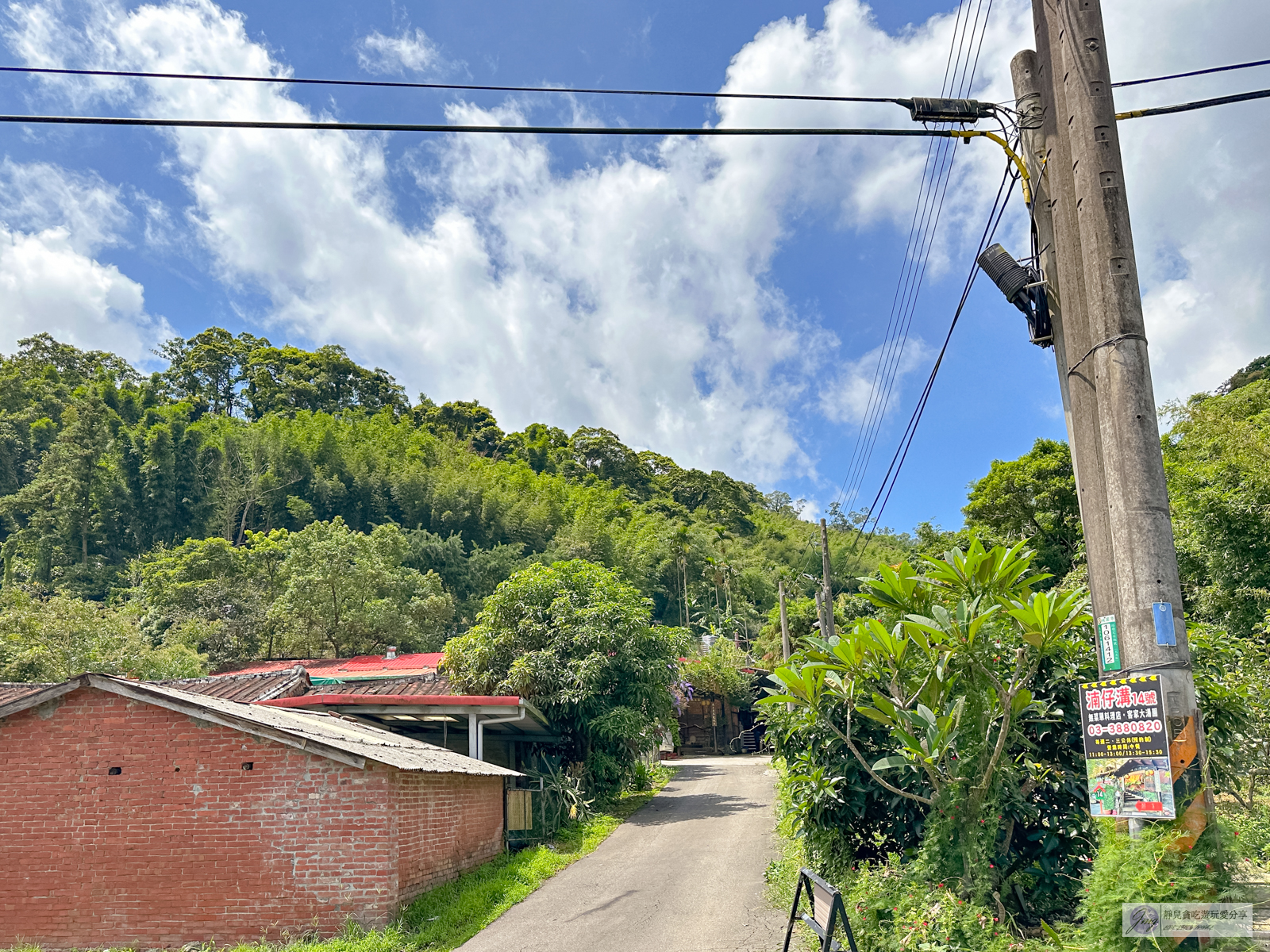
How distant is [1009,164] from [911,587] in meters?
3.07

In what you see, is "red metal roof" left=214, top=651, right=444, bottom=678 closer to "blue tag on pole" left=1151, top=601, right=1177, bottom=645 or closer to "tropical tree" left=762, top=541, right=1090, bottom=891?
"tropical tree" left=762, top=541, right=1090, bottom=891

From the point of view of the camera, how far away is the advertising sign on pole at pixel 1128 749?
3812 mm

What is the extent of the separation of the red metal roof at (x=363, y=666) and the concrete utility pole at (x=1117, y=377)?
19589 millimetres

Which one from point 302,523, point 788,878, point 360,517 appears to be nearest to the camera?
point 788,878

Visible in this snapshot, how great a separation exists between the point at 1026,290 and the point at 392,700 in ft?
41.9

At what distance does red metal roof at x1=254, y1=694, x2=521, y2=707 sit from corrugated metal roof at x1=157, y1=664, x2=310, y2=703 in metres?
0.44

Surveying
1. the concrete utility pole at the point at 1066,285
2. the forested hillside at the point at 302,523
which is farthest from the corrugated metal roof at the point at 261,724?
the forested hillside at the point at 302,523

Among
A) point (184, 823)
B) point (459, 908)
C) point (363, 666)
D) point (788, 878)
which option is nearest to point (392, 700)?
point (184, 823)

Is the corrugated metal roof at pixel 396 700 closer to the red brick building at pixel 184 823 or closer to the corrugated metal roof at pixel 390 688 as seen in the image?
the corrugated metal roof at pixel 390 688

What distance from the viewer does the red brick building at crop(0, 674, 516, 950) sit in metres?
9.21

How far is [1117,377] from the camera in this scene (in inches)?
166

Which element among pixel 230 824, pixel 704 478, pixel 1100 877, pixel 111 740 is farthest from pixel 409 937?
pixel 704 478

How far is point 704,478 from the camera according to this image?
7731 cm

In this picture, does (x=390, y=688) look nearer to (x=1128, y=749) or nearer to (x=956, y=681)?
(x=956, y=681)
